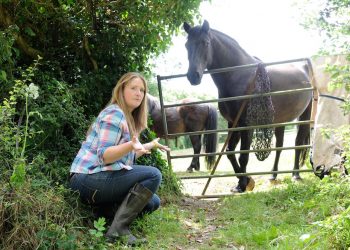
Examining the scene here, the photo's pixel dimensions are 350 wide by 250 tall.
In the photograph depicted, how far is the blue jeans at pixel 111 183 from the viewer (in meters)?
2.89

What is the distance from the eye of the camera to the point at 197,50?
5406 millimetres

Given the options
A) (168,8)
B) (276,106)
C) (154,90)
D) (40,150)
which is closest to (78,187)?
(40,150)

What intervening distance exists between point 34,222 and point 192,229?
5.27 ft

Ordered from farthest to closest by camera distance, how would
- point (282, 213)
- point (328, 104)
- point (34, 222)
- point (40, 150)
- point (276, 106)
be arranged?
point (276, 106) → point (328, 104) → point (282, 213) → point (40, 150) → point (34, 222)

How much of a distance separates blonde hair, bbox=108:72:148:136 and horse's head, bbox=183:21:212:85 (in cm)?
217

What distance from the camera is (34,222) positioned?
2.40 metres

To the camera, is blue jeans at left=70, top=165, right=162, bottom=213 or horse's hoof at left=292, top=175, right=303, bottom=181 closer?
blue jeans at left=70, top=165, right=162, bottom=213

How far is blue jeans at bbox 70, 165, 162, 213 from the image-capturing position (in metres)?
2.89

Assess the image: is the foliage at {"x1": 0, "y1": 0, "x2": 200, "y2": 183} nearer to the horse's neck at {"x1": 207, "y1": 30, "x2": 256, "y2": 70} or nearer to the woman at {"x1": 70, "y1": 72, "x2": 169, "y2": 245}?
the woman at {"x1": 70, "y1": 72, "x2": 169, "y2": 245}

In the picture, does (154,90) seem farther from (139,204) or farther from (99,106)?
(139,204)

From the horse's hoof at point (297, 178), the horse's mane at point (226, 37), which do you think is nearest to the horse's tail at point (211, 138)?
the horse's hoof at point (297, 178)

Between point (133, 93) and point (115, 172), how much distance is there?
62cm

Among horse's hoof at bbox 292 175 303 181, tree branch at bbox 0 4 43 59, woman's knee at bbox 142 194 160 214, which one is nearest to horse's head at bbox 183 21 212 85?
tree branch at bbox 0 4 43 59

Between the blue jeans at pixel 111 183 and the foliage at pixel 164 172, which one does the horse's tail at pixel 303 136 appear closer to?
the foliage at pixel 164 172
